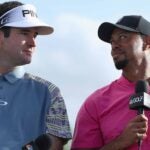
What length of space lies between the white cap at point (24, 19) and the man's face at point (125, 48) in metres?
0.79

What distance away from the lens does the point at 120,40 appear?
5.83 metres

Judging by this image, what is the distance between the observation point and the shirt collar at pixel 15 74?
495cm

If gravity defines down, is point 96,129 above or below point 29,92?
below

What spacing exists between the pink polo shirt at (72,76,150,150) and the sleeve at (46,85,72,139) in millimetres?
704

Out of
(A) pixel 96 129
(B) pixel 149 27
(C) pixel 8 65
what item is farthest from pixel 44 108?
(B) pixel 149 27

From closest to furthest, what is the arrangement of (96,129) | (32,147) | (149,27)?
(32,147), (96,129), (149,27)

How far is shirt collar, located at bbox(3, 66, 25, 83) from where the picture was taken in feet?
16.3

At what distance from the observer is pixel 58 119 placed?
15.6 feet

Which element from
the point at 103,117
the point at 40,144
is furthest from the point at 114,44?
the point at 40,144

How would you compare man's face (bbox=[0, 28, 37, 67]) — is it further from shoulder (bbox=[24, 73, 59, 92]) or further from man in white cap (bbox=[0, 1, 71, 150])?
shoulder (bbox=[24, 73, 59, 92])

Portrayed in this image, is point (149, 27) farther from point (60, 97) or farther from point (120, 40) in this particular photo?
point (60, 97)

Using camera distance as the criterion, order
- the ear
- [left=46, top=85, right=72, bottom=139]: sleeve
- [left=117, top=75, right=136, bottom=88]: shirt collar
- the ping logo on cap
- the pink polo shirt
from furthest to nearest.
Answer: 1. the ear
2. [left=117, top=75, right=136, bottom=88]: shirt collar
3. the pink polo shirt
4. the ping logo on cap
5. [left=46, top=85, right=72, bottom=139]: sleeve

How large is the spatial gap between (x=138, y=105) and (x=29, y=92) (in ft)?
3.11

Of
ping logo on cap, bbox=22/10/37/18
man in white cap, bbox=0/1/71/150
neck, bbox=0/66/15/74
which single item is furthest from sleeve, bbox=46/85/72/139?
ping logo on cap, bbox=22/10/37/18
